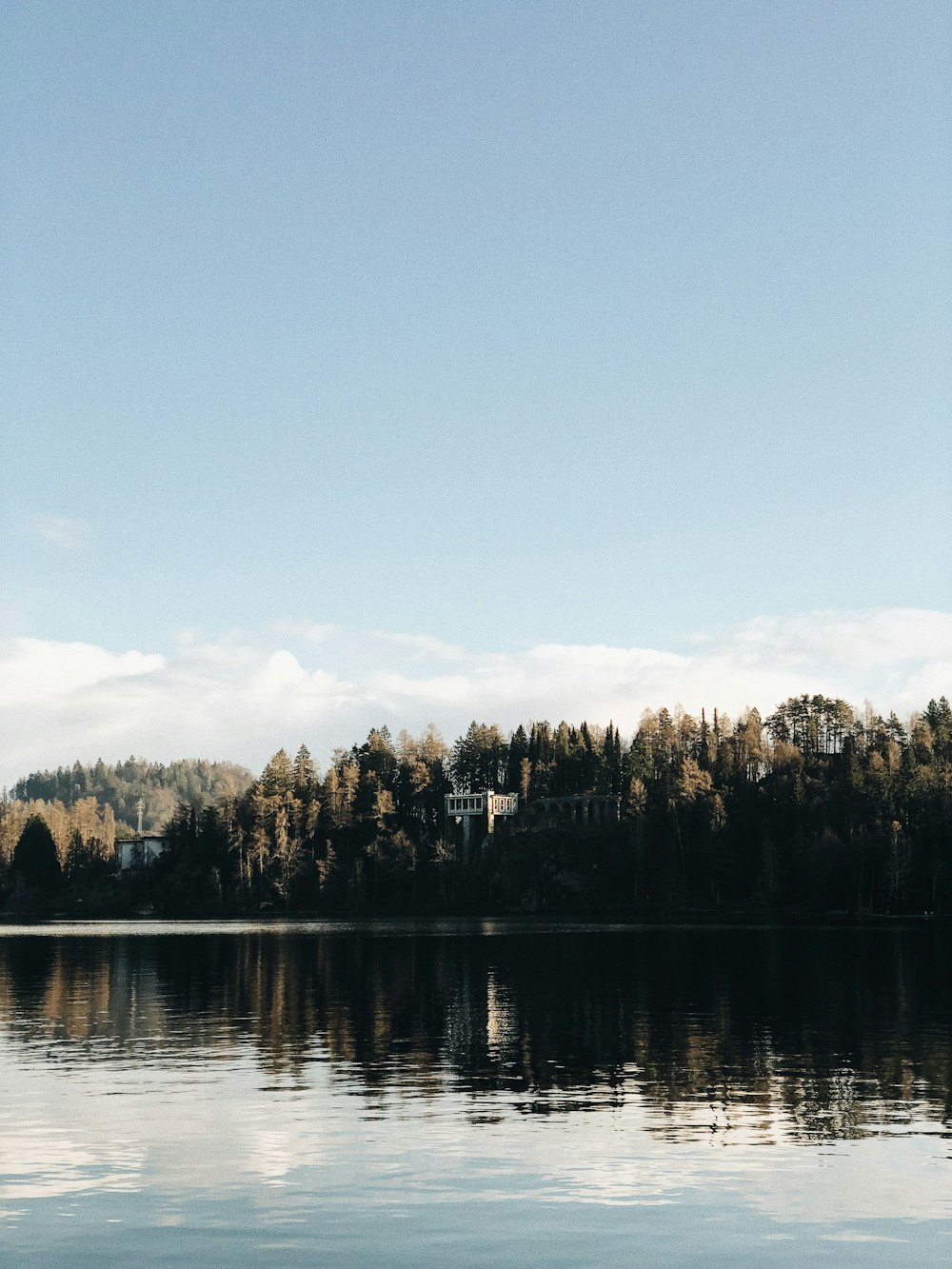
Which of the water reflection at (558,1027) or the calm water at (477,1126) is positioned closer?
the calm water at (477,1126)

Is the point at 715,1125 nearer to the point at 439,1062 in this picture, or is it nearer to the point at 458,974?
the point at 439,1062

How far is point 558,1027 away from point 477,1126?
2205 cm

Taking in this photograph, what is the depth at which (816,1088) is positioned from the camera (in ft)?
133

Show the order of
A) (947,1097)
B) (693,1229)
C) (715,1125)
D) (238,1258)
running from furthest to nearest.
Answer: (947,1097), (715,1125), (693,1229), (238,1258)

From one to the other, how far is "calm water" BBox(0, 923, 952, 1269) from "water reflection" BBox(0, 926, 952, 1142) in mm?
240

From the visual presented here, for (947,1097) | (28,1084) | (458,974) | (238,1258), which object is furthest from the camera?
(458,974)

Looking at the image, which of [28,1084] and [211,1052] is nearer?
[28,1084]

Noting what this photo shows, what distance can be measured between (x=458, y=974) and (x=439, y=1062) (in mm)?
41749

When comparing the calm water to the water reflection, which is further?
the water reflection

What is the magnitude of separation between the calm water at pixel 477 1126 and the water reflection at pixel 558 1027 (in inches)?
9.4

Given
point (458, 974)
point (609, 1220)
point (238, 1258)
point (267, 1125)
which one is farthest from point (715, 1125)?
point (458, 974)

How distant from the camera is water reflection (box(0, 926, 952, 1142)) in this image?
3881 centimetres

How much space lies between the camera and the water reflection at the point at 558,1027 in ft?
127

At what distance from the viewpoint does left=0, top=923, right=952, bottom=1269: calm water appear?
80.5 feet
